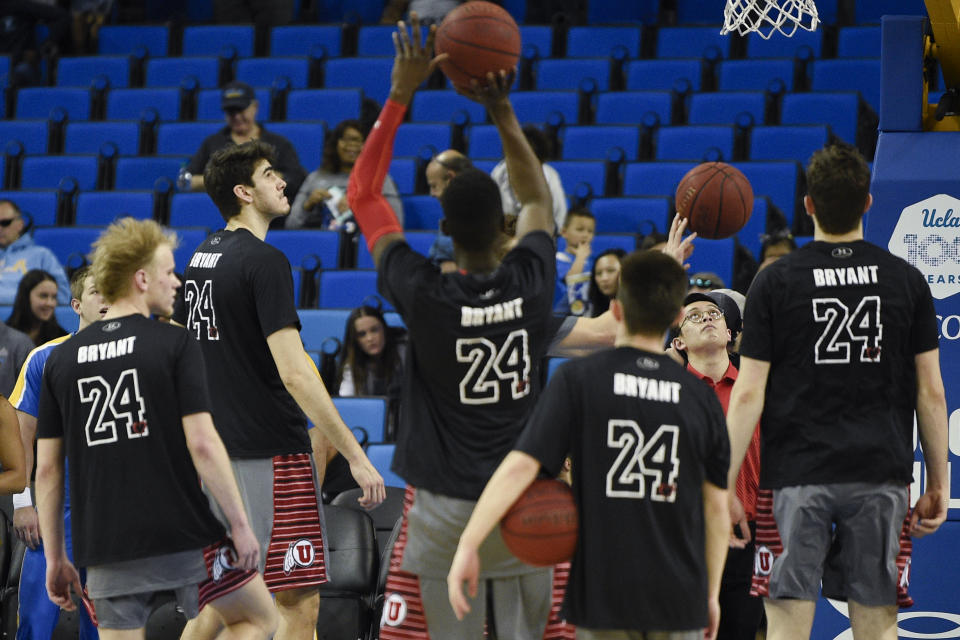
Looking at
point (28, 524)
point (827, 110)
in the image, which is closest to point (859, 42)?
point (827, 110)

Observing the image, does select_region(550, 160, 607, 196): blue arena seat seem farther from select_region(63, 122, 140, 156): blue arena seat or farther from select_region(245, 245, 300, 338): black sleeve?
select_region(245, 245, 300, 338): black sleeve

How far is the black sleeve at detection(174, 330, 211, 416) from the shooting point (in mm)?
4391

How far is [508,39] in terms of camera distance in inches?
172

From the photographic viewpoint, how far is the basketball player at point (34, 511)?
5.76 m

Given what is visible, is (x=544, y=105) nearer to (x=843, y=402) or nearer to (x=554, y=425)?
(x=843, y=402)

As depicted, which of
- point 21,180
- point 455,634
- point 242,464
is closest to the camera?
point 455,634

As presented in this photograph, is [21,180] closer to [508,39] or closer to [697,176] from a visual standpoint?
[697,176]

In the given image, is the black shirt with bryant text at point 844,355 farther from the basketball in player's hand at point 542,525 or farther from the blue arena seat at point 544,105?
the blue arena seat at point 544,105

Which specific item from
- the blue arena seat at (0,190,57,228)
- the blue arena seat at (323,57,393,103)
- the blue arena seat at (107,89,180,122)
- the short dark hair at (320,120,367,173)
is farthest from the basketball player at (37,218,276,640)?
the blue arena seat at (107,89,180,122)

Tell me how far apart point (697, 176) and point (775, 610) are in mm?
2037

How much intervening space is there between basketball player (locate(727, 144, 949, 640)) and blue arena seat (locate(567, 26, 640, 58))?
7.63 metres

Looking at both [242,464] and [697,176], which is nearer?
[242,464]

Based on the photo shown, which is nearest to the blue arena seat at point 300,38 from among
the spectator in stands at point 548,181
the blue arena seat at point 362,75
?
the blue arena seat at point 362,75

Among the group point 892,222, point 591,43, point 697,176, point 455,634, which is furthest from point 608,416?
point 591,43
